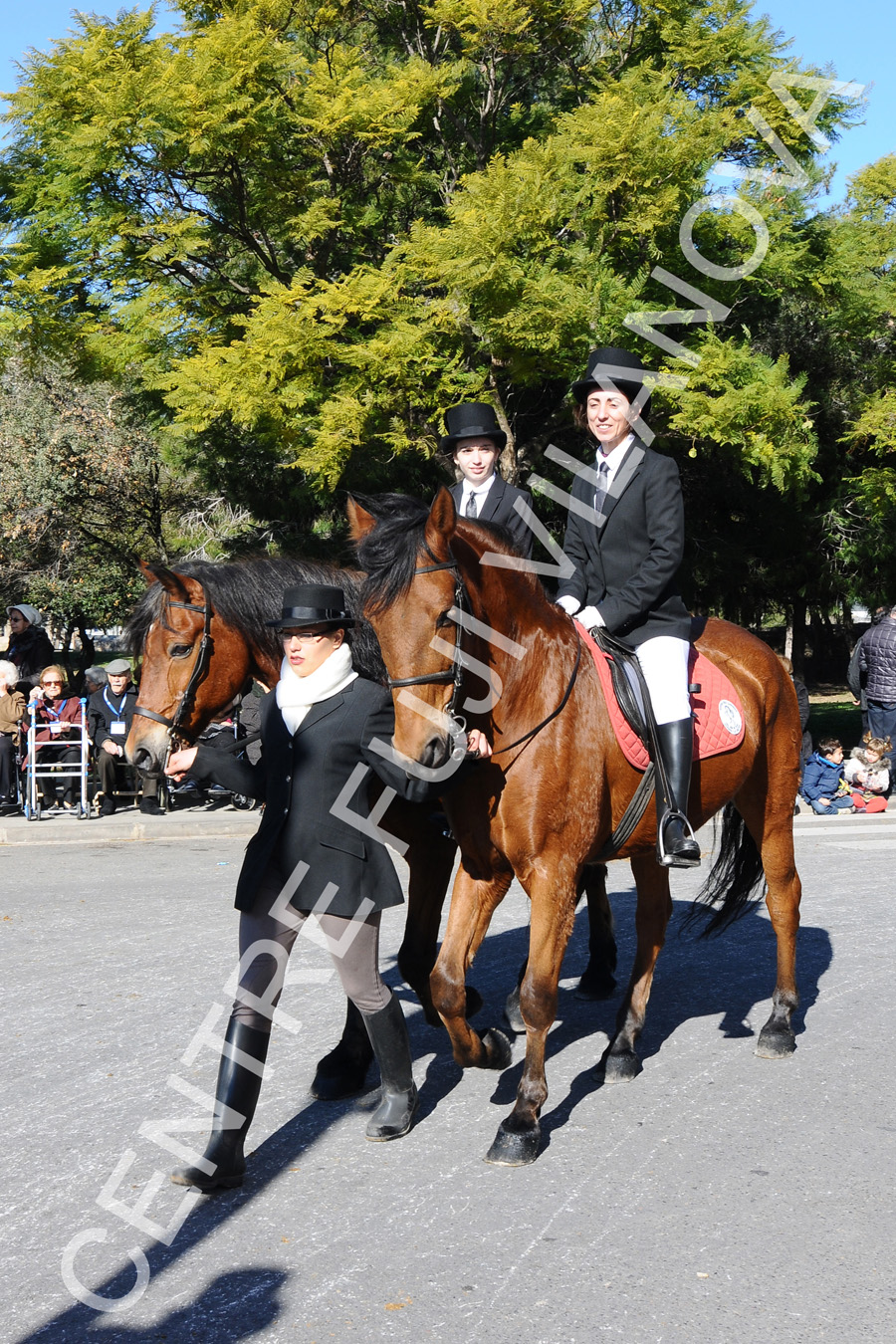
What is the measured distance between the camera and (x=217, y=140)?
44.4ft

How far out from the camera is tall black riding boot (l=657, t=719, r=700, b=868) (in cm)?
489

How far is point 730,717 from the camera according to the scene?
540 cm

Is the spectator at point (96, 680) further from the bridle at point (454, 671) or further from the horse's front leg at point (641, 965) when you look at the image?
the bridle at point (454, 671)

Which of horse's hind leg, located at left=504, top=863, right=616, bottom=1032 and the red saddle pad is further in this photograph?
horse's hind leg, located at left=504, top=863, right=616, bottom=1032

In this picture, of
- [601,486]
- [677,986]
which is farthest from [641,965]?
[601,486]

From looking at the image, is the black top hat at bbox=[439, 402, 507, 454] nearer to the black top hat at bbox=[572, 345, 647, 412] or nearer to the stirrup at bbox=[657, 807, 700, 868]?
the black top hat at bbox=[572, 345, 647, 412]

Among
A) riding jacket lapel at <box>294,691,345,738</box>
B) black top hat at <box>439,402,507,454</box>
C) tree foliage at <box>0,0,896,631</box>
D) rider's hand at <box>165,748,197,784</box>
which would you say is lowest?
rider's hand at <box>165,748,197,784</box>

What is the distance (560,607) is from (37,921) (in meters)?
4.84

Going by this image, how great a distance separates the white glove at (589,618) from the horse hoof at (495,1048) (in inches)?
66.6

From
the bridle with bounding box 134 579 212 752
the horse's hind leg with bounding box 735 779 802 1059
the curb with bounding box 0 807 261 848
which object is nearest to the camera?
the bridle with bounding box 134 579 212 752

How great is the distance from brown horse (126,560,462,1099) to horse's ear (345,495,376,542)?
22.9 inches

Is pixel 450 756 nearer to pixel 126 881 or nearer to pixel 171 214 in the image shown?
pixel 126 881

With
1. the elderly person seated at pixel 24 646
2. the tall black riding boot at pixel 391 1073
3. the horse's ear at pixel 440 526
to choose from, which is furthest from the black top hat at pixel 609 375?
the elderly person seated at pixel 24 646

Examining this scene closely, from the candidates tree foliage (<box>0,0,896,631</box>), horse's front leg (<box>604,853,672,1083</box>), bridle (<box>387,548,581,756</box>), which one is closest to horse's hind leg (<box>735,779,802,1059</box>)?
horse's front leg (<box>604,853,672,1083</box>)
